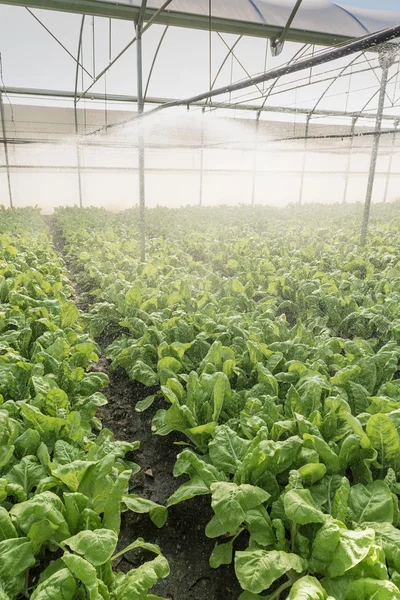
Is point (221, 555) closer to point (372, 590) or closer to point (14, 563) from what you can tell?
point (372, 590)

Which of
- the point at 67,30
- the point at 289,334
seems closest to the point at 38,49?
the point at 67,30

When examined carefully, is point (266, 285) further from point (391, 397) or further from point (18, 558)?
point (18, 558)

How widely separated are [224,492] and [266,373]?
1.15m

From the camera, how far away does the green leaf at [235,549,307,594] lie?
195cm

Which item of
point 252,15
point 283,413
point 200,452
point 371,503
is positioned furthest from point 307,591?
point 252,15

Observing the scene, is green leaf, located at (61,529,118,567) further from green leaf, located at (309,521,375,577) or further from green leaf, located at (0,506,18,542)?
green leaf, located at (309,521,375,577)

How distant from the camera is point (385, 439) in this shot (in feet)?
8.18

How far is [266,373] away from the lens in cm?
324

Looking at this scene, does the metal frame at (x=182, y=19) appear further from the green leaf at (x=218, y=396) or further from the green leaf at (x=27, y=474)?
the green leaf at (x=27, y=474)

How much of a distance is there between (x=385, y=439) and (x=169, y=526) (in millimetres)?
1356

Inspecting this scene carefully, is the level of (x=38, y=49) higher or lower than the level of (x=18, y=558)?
higher

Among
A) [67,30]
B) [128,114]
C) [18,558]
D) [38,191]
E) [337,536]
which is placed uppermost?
[67,30]

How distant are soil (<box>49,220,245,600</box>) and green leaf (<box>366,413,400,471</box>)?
3.36ft

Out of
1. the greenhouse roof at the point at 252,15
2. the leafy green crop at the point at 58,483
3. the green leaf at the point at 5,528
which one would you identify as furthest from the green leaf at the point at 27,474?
the greenhouse roof at the point at 252,15
